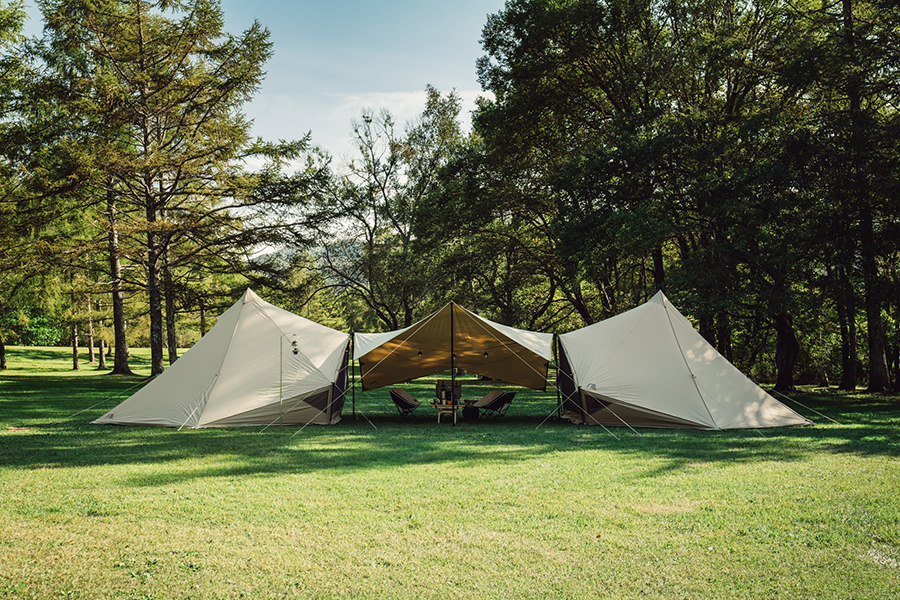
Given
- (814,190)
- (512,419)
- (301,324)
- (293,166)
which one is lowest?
(512,419)

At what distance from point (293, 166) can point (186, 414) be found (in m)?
11.8

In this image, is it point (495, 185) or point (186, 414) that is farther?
point (495, 185)

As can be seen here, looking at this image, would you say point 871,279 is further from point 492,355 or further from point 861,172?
point 492,355

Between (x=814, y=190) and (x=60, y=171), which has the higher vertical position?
(x=60, y=171)

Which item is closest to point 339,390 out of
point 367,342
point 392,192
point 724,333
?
point 367,342

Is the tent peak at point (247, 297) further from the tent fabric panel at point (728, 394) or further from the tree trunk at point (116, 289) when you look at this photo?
the tree trunk at point (116, 289)

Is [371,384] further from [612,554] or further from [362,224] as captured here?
[362,224]

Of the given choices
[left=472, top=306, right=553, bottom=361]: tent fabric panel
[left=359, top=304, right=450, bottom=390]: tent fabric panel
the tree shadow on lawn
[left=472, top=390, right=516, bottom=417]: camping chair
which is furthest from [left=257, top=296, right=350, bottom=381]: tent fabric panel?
[left=472, top=390, right=516, bottom=417]: camping chair

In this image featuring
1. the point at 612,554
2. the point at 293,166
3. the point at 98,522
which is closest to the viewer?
the point at 612,554

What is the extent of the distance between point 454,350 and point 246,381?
4.06 metres

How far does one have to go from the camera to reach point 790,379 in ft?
55.6

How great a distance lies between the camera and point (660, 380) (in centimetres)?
1058

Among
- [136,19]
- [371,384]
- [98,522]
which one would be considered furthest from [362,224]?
[98,522]

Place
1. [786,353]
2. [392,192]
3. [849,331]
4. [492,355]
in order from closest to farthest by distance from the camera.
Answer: [492,355] → [786,353] → [849,331] → [392,192]
